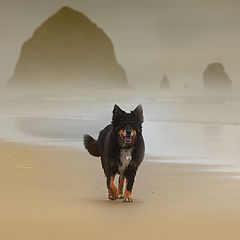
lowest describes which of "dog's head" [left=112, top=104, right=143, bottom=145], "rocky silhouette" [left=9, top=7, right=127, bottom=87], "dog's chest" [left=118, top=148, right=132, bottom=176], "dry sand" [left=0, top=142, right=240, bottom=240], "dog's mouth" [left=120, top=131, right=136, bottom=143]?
"dry sand" [left=0, top=142, right=240, bottom=240]

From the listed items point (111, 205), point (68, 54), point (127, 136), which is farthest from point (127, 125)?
point (68, 54)

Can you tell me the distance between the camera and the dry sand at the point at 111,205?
8.29 m

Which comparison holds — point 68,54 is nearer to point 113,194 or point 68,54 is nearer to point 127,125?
point 113,194

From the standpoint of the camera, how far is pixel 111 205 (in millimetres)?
10148

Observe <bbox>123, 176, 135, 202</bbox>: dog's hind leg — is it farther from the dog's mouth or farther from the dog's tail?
the dog's tail

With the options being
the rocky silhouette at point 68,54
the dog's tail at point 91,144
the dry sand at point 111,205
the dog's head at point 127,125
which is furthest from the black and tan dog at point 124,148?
the rocky silhouette at point 68,54

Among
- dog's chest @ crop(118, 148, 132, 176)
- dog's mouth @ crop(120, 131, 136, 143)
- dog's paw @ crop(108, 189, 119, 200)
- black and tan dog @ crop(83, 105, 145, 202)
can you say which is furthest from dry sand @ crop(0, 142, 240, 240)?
dog's mouth @ crop(120, 131, 136, 143)

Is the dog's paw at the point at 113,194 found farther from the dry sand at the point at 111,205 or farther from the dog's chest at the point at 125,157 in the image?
the dog's chest at the point at 125,157

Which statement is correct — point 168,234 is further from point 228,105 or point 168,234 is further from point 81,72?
point 81,72

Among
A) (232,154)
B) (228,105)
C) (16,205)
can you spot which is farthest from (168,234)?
(228,105)

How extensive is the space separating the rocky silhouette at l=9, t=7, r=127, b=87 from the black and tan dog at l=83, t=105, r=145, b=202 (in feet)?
365

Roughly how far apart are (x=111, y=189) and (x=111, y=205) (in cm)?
32

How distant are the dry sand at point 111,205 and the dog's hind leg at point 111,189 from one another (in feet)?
0.29

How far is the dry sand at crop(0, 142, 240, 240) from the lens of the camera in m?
8.29
